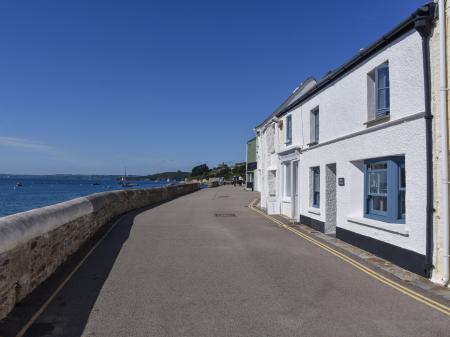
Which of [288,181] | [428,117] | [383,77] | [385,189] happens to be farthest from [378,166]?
[288,181]

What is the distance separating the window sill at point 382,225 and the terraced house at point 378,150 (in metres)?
0.03

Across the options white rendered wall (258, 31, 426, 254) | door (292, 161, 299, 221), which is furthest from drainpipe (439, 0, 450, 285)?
door (292, 161, 299, 221)

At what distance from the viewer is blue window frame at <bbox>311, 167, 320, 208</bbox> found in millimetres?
16797

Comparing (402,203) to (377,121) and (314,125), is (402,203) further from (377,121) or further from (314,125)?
(314,125)

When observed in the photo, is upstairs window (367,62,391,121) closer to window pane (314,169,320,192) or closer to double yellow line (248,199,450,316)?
double yellow line (248,199,450,316)

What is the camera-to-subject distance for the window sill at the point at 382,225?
9.78 meters

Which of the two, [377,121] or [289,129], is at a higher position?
[289,129]

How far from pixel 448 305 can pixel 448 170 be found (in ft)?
8.10

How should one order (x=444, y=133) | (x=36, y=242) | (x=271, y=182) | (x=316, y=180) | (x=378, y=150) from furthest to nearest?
(x=271, y=182), (x=316, y=180), (x=378, y=150), (x=444, y=133), (x=36, y=242)

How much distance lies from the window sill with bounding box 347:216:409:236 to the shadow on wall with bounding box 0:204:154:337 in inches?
242

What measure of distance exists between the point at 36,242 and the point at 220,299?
318 centimetres

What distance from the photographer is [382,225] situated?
35.2ft

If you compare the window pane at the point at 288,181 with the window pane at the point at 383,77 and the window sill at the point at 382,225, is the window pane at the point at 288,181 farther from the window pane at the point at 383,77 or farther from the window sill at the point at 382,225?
the window pane at the point at 383,77

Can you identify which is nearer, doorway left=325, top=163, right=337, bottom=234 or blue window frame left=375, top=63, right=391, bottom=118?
blue window frame left=375, top=63, right=391, bottom=118
